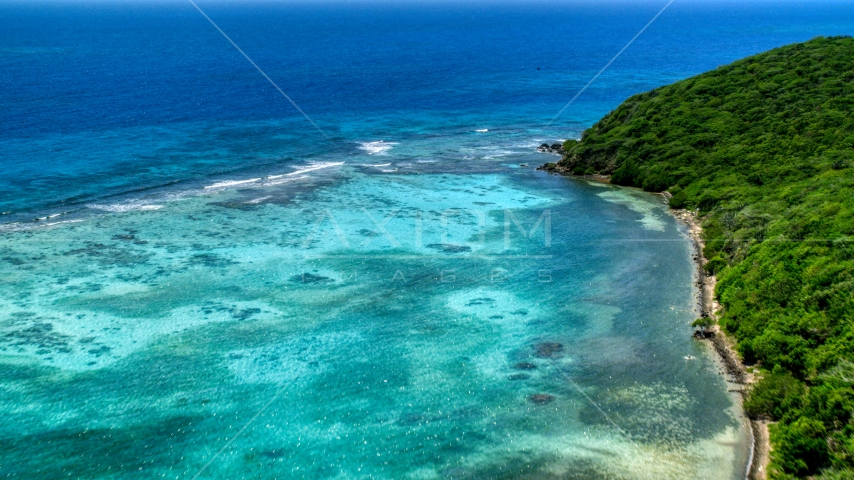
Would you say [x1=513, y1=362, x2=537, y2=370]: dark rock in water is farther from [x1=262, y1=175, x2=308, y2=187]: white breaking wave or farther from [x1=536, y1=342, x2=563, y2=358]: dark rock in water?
[x1=262, y1=175, x2=308, y2=187]: white breaking wave

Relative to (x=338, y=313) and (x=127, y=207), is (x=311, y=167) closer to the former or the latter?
(x=127, y=207)

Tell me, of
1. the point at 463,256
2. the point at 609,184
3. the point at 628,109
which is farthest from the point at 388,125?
the point at 463,256

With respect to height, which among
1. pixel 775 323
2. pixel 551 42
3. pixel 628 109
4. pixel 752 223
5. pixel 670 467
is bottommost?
pixel 670 467

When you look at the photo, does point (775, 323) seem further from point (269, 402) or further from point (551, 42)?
point (551, 42)

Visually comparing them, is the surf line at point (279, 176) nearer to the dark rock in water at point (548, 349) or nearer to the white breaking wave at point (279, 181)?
the white breaking wave at point (279, 181)

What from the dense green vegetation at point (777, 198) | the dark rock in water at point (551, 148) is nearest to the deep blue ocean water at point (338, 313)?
the dark rock in water at point (551, 148)

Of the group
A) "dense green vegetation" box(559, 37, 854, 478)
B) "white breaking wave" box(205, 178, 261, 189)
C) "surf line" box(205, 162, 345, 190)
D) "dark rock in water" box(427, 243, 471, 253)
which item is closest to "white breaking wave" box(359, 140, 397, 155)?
"surf line" box(205, 162, 345, 190)

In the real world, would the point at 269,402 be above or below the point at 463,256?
Result: below
